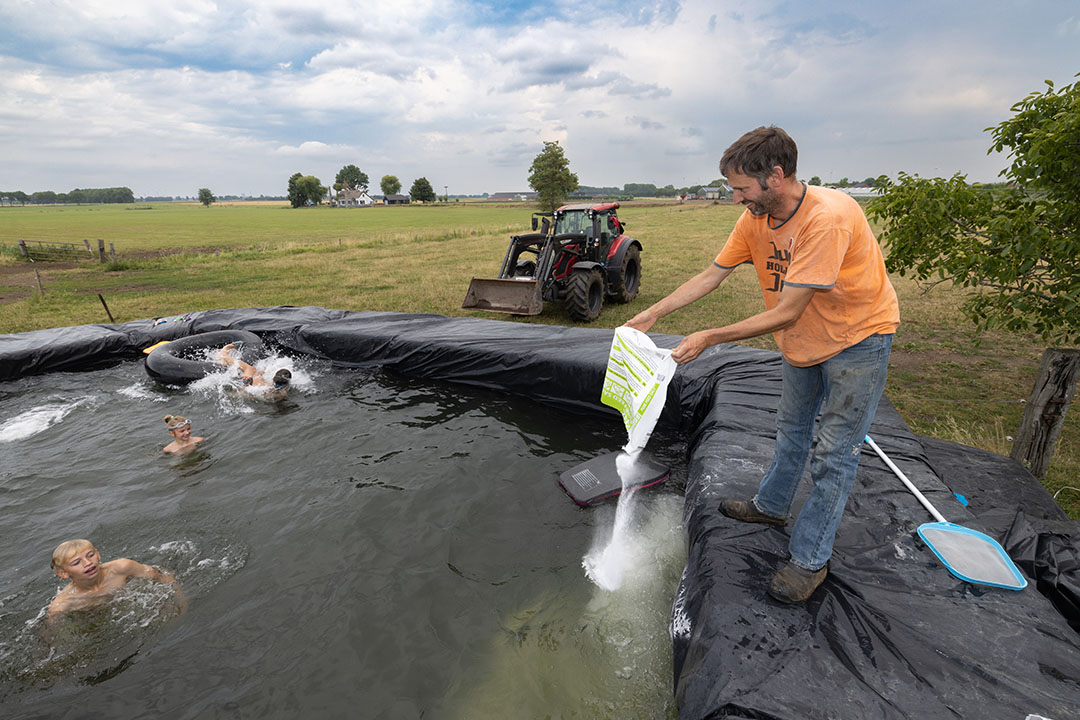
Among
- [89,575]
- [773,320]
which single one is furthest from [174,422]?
[773,320]

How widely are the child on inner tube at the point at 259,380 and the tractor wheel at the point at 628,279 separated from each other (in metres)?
6.22

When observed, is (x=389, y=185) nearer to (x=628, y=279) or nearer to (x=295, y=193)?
(x=295, y=193)

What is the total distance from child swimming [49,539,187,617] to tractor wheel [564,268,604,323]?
21.4 ft

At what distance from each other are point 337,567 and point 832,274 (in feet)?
11.0

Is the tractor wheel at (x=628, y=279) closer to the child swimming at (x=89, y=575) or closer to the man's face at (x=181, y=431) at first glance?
the man's face at (x=181, y=431)

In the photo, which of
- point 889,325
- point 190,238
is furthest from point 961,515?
point 190,238

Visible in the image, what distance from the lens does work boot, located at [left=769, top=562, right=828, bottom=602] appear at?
2209 millimetres

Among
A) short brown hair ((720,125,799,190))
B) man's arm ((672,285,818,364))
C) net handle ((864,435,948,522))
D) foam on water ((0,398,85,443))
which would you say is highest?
short brown hair ((720,125,799,190))

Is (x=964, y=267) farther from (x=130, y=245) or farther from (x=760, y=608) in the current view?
(x=130, y=245)

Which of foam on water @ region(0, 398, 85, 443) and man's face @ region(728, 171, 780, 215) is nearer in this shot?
man's face @ region(728, 171, 780, 215)

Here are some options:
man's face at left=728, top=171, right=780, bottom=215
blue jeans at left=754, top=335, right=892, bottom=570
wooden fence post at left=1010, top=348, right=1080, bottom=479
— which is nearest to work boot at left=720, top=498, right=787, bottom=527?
blue jeans at left=754, top=335, right=892, bottom=570

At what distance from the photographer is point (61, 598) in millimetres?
3045

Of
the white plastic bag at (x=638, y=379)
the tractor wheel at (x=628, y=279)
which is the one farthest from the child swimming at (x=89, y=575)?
the tractor wheel at (x=628, y=279)

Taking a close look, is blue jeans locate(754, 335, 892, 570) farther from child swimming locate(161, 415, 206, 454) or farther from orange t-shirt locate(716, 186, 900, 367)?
child swimming locate(161, 415, 206, 454)
